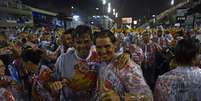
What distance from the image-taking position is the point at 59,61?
15.3 ft

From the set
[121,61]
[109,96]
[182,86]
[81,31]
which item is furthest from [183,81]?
[81,31]

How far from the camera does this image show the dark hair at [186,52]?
4039mm

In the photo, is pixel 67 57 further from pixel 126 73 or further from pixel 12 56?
pixel 12 56

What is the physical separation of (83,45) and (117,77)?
1.13 meters

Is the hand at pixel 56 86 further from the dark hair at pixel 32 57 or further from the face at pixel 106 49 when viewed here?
the dark hair at pixel 32 57

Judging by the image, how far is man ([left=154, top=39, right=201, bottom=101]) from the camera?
13.1 feet

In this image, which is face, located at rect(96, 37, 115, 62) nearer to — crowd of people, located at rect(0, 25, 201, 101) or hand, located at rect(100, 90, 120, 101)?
crowd of people, located at rect(0, 25, 201, 101)

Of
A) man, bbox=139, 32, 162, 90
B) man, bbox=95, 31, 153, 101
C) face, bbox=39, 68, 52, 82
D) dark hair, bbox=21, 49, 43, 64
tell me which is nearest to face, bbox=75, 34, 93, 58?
face, bbox=39, 68, 52, 82

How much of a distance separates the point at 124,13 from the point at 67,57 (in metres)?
118

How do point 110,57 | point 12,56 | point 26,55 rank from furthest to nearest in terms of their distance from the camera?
point 12,56 < point 26,55 < point 110,57

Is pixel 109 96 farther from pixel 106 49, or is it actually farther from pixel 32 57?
pixel 32 57

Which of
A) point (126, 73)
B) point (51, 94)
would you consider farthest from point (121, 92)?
point (51, 94)

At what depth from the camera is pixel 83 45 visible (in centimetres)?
447

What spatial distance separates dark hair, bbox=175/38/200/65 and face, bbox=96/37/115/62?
78 centimetres
